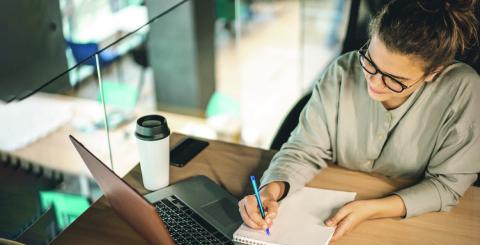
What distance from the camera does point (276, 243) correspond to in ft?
4.26

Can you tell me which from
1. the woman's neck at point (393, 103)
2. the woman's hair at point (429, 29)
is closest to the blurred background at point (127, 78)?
the woman's neck at point (393, 103)

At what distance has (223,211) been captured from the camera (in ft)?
4.72

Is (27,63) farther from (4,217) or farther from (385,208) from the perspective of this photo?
(385,208)

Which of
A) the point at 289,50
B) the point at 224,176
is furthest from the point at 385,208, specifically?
the point at 289,50

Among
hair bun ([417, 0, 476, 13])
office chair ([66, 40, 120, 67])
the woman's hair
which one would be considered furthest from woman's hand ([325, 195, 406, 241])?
office chair ([66, 40, 120, 67])

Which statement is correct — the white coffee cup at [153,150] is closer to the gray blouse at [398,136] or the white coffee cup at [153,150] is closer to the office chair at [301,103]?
the gray blouse at [398,136]

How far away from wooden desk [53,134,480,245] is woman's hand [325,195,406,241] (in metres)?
0.02

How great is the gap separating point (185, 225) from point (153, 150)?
0.21 m

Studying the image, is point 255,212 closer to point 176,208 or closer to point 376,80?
point 176,208

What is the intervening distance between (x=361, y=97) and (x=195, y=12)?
6.57ft

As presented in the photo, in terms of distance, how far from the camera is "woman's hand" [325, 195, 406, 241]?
4.40 ft

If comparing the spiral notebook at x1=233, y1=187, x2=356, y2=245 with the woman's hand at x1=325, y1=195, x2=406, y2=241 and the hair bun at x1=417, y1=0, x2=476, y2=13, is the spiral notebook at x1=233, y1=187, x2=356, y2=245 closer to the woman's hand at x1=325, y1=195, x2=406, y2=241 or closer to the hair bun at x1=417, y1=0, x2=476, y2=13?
the woman's hand at x1=325, y1=195, x2=406, y2=241

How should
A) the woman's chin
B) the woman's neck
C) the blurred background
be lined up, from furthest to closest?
1. the blurred background
2. the woman's neck
3. the woman's chin

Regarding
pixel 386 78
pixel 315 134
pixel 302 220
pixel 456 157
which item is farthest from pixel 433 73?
pixel 302 220
